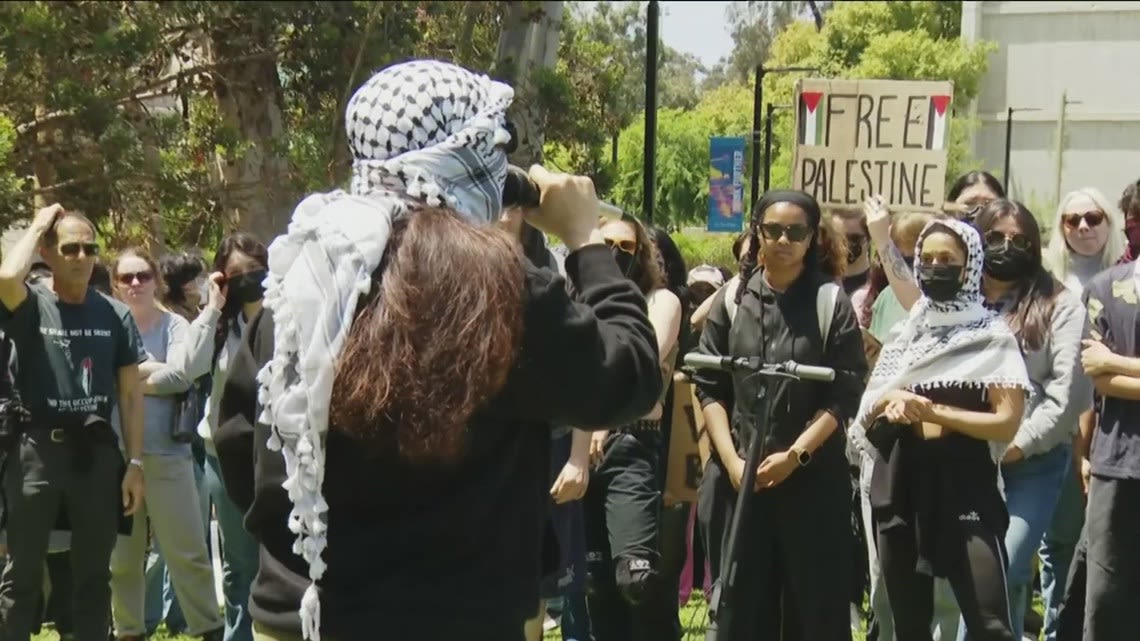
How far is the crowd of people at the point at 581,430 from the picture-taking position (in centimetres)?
288

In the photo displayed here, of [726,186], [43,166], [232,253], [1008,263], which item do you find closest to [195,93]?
[43,166]

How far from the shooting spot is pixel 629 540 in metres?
6.62

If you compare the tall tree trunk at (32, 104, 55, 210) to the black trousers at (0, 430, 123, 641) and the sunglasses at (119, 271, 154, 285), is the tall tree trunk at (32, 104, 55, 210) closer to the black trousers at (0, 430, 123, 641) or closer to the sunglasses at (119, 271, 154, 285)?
the sunglasses at (119, 271, 154, 285)

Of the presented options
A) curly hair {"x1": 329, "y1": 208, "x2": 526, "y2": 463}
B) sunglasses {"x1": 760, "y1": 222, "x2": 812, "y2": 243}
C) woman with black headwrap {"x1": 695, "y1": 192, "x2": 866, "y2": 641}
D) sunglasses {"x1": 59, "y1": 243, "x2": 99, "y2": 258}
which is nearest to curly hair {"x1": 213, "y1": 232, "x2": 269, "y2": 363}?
sunglasses {"x1": 59, "y1": 243, "x2": 99, "y2": 258}

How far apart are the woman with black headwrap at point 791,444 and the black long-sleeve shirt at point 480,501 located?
10.4ft

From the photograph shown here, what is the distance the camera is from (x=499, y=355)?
2.76 m

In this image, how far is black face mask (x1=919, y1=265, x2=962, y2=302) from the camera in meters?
6.11

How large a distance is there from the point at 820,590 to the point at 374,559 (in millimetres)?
3571

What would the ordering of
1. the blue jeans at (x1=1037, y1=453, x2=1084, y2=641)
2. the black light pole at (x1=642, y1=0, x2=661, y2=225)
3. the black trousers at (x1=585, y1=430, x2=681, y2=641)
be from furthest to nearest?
the black light pole at (x1=642, y1=0, x2=661, y2=225), the blue jeans at (x1=1037, y1=453, x2=1084, y2=641), the black trousers at (x1=585, y1=430, x2=681, y2=641)

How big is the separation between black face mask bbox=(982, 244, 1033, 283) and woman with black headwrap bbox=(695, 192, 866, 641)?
2.63 ft

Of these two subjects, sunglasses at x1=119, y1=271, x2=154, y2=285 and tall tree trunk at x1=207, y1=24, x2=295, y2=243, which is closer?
sunglasses at x1=119, y1=271, x2=154, y2=285

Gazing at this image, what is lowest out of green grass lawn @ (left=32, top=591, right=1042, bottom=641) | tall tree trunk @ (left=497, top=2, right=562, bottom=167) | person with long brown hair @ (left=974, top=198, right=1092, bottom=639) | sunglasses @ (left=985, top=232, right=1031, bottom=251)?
green grass lawn @ (left=32, top=591, right=1042, bottom=641)

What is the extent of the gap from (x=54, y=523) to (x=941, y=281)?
12.3 ft

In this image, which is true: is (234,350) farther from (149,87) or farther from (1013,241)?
(149,87)
